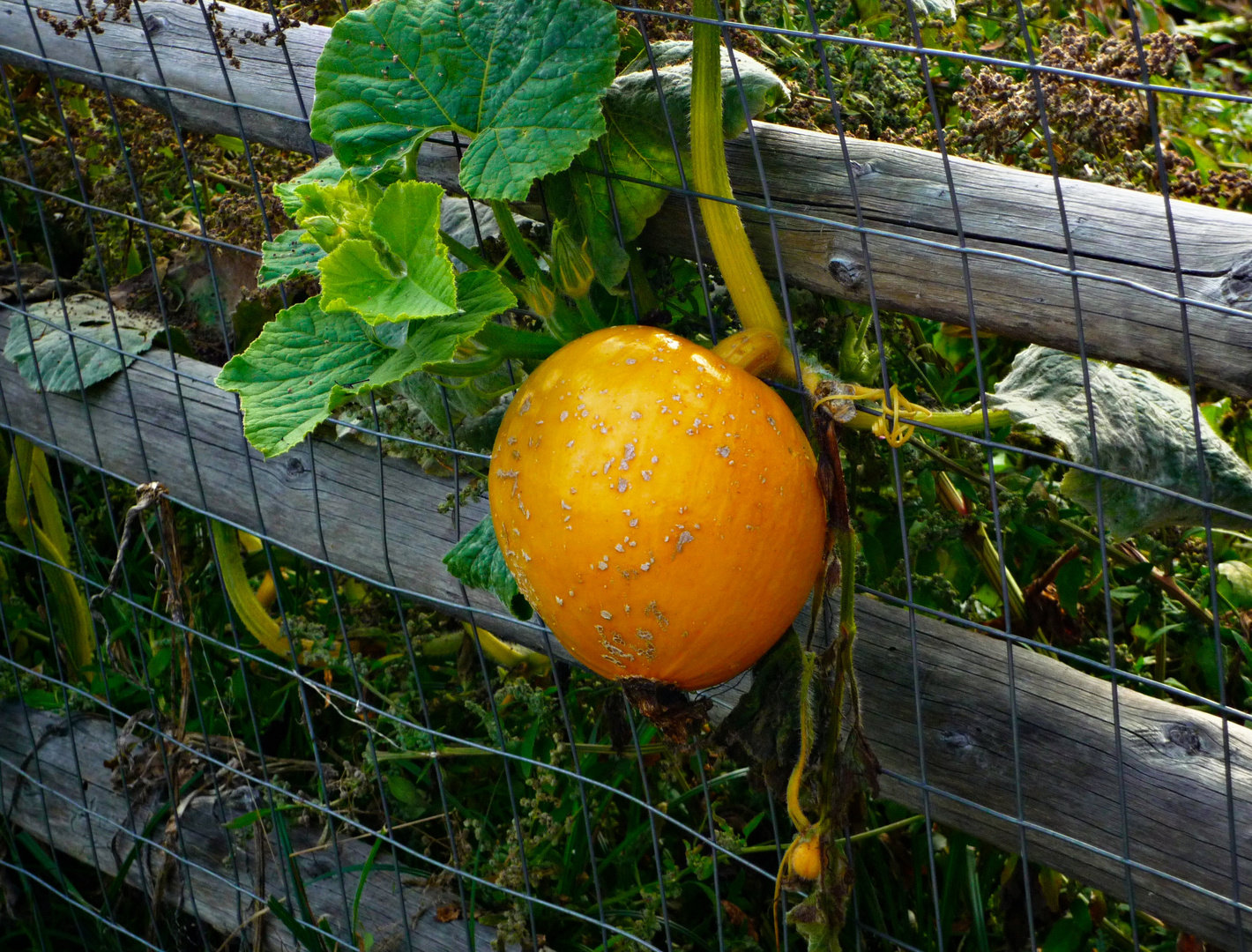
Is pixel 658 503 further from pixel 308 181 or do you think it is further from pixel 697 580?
pixel 308 181

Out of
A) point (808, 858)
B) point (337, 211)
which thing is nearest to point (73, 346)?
point (337, 211)

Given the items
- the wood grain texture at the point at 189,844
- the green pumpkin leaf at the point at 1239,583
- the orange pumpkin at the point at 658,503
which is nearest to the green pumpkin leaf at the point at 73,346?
the wood grain texture at the point at 189,844

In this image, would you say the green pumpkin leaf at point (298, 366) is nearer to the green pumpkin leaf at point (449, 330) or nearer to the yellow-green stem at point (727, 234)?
the green pumpkin leaf at point (449, 330)

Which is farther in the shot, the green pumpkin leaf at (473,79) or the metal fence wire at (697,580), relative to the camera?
the metal fence wire at (697,580)

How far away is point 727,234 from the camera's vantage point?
49.6 inches

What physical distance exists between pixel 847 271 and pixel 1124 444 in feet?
1.17

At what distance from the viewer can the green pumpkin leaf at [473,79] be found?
1146mm

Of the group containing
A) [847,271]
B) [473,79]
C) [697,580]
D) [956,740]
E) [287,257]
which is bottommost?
[956,740]

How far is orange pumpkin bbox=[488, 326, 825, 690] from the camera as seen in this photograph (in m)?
1.12

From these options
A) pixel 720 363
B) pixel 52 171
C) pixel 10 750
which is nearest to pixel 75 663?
pixel 10 750

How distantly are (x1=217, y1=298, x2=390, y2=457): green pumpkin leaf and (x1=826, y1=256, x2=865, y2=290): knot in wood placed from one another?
493 millimetres

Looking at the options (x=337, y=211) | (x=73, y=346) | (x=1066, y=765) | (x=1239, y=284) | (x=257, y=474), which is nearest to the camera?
(x=1239, y=284)

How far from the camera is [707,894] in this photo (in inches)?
87.4

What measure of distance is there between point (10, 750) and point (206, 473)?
102 cm
